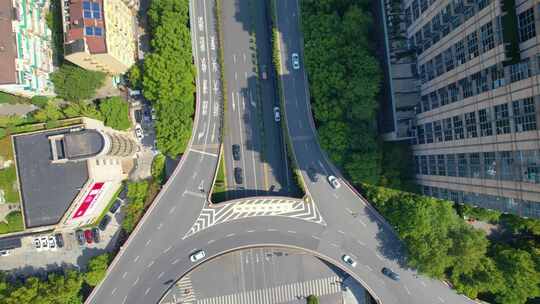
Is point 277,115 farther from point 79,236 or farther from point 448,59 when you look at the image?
point 79,236

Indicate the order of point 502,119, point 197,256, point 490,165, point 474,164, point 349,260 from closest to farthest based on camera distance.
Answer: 1. point 502,119
2. point 490,165
3. point 474,164
4. point 197,256
5. point 349,260

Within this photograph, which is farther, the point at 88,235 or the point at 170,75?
the point at 88,235

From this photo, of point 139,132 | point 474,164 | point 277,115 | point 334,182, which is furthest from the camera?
point 139,132

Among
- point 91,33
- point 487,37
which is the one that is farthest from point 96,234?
point 487,37

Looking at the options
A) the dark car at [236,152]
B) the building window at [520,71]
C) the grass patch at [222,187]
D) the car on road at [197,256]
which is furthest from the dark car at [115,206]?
the building window at [520,71]

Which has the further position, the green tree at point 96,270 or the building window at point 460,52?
the green tree at point 96,270

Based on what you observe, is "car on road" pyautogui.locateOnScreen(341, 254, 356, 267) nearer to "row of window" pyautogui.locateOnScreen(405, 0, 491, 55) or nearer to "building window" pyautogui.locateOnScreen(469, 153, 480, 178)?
"building window" pyautogui.locateOnScreen(469, 153, 480, 178)

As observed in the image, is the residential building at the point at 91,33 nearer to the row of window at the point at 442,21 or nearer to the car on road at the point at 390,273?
the row of window at the point at 442,21
